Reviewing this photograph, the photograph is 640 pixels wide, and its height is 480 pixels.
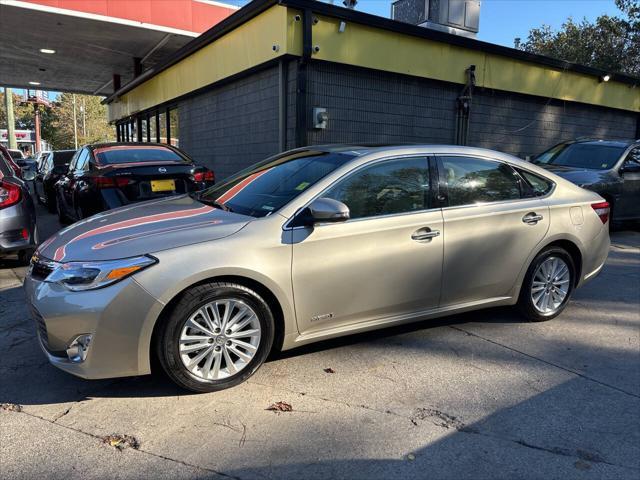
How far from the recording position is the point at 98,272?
2885 millimetres

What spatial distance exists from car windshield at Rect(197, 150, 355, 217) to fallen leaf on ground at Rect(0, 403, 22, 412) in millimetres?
1840

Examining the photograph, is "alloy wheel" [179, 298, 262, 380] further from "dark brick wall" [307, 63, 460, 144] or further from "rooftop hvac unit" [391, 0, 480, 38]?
"rooftop hvac unit" [391, 0, 480, 38]

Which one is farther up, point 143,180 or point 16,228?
point 143,180

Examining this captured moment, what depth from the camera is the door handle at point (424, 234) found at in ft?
12.2

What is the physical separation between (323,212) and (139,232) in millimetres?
1202

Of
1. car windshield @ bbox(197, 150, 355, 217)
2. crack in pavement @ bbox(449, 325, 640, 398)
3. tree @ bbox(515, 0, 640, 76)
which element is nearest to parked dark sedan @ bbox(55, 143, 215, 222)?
car windshield @ bbox(197, 150, 355, 217)

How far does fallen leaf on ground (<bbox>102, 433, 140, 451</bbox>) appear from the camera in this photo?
2.62 meters

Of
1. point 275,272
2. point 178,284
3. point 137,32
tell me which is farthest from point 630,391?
point 137,32

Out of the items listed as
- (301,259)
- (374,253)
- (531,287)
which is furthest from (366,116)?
(301,259)

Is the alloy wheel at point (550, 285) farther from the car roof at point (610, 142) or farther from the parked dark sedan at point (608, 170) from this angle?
the car roof at point (610, 142)

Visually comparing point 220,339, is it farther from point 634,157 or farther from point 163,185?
point 634,157

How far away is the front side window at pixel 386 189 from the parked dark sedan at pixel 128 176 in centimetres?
406

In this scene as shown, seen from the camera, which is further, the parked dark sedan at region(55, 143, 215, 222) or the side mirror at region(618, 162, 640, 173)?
the side mirror at region(618, 162, 640, 173)

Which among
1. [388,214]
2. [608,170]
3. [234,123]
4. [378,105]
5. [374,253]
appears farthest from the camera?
[234,123]
